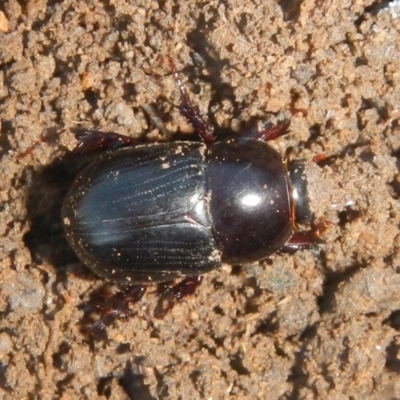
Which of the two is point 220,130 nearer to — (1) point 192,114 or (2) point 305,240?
(1) point 192,114

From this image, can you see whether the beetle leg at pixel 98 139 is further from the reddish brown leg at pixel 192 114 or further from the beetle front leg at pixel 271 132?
the beetle front leg at pixel 271 132

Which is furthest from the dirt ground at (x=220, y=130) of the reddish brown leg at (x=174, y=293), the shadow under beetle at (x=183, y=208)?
the shadow under beetle at (x=183, y=208)

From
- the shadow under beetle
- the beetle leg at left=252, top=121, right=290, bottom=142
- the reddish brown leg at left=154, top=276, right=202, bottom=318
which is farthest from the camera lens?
the reddish brown leg at left=154, top=276, right=202, bottom=318

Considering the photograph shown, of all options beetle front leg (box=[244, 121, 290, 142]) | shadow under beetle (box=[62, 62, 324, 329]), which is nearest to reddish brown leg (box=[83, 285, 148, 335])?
shadow under beetle (box=[62, 62, 324, 329])

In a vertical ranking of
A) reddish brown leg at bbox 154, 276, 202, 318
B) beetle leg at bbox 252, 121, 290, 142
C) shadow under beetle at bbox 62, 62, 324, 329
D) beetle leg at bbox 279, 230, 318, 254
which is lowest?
reddish brown leg at bbox 154, 276, 202, 318

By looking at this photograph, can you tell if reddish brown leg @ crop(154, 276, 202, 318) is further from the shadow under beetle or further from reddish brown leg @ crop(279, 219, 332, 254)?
reddish brown leg @ crop(279, 219, 332, 254)

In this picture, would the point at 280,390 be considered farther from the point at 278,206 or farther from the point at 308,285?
the point at 278,206

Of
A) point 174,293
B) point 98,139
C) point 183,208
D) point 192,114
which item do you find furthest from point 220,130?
point 174,293
